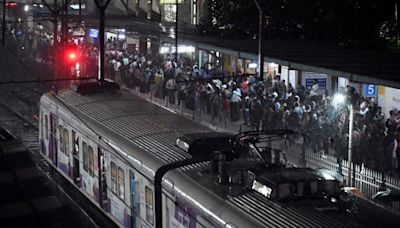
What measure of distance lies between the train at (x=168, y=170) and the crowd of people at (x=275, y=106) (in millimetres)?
4574

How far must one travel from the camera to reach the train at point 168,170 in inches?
373

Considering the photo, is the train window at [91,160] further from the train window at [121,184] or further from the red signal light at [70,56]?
the red signal light at [70,56]

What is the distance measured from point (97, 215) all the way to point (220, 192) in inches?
275

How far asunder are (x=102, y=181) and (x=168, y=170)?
3444 millimetres

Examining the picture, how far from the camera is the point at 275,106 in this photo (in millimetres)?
22328

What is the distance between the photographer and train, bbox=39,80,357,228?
9.48 meters

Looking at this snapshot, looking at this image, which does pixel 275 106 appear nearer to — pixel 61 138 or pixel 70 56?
pixel 61 138

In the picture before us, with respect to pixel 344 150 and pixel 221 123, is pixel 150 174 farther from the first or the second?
pixel 221 123

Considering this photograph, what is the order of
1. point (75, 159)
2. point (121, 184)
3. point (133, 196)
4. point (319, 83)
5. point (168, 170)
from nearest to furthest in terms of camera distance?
point (168, 170) → point (133, 196) → point (121, 184) → point (75, 159) → point (319, 83)

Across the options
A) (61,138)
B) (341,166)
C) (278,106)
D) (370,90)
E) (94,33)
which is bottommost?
(341,166)

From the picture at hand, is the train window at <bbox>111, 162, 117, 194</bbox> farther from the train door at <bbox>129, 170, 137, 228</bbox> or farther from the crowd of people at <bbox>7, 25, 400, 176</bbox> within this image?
the crowd of people at <bbox>7, 25, 400, 176</bbox>

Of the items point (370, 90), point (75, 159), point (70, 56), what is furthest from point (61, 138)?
point (70, 56)

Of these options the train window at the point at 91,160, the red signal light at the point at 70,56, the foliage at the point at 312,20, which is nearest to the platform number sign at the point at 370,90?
the foliage at the point at 312,20

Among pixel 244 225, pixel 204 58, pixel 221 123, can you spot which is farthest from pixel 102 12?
pixel 204 58
